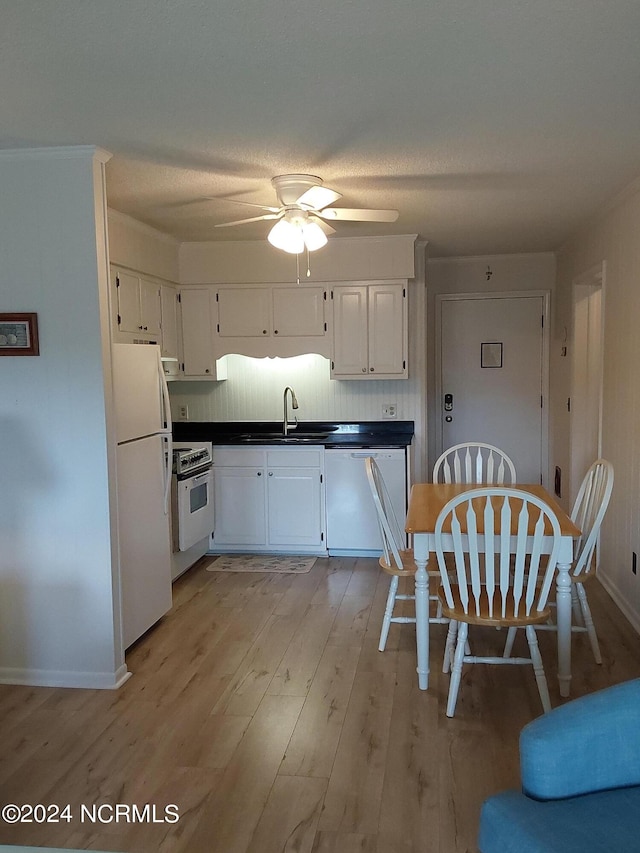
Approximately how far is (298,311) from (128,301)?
Answer: 52.8 inches

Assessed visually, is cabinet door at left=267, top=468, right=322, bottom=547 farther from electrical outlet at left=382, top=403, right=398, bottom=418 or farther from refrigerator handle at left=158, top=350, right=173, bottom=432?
refrigerator handle at left=158, top=350, right=173, bottom=432

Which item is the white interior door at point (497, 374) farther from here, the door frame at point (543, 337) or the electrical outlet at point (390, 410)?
the electrical outlet at point (390, 410)

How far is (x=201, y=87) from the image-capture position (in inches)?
92.2

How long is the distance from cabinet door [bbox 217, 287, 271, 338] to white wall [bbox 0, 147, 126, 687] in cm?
220

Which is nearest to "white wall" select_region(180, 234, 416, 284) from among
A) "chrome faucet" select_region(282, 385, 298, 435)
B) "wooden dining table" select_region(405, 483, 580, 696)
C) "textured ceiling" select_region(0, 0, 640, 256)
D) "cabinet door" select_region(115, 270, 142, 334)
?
"cabinet door" select_region(115, 270, 142, 334)

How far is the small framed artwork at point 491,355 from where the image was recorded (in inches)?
246

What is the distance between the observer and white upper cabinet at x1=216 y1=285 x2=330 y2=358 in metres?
5.23

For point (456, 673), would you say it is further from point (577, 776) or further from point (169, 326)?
point (169, 326)

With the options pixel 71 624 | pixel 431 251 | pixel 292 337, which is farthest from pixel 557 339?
pixel 71 624

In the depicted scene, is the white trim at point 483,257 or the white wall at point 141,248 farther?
the white trim at point 483,257

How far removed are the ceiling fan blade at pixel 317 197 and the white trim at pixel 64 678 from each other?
2389mm

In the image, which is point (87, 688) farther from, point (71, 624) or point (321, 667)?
point (321, 667)

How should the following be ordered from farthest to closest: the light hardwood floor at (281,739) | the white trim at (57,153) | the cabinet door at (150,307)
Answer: the cabinet door at (150,307), the white trim at (57,153), the light hardwood floor at (281,739)

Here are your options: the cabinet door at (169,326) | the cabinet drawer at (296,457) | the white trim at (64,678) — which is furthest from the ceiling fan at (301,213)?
the white trim at (64,678)
